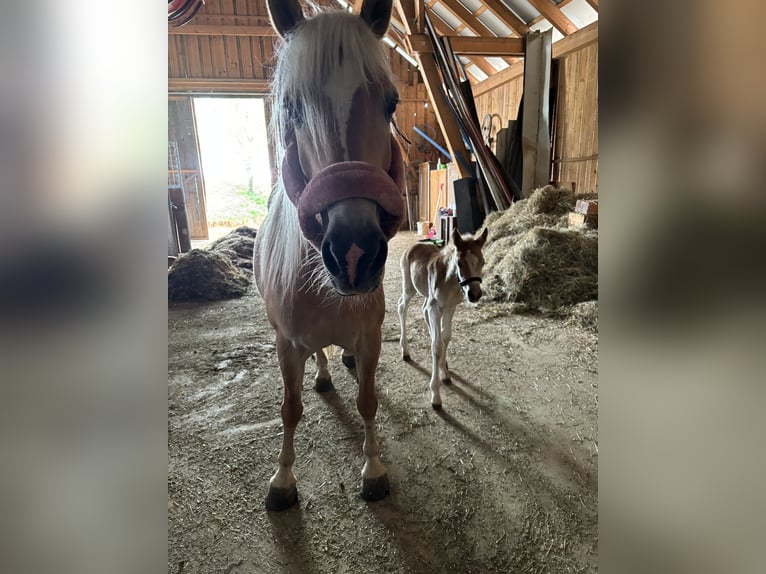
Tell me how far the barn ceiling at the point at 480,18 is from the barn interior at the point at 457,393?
0.18ft

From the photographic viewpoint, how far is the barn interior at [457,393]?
4.61 ft

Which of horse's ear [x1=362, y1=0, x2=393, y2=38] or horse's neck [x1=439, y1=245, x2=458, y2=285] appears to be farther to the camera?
horse's neck [x1=439, y1=245, x2=458, y2=285]

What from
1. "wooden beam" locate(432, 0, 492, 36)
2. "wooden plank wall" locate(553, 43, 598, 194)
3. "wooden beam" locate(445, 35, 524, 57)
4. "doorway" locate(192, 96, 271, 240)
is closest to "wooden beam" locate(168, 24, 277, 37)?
"doorway" locate(192, 96, 271, 240)

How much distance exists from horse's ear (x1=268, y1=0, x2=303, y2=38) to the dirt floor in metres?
1.73

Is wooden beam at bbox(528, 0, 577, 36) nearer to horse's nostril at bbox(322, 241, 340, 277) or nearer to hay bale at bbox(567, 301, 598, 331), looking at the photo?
hay bale at bbox(567, 301, 598, 331)

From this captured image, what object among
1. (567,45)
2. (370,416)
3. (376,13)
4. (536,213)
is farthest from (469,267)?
(567,45)

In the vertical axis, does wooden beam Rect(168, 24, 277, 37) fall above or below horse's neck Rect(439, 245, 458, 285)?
above

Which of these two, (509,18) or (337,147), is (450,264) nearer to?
(337,147)

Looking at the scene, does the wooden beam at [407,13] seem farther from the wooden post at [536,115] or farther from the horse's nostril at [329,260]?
the horse's nostril at [329,260]

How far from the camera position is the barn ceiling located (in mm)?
5559

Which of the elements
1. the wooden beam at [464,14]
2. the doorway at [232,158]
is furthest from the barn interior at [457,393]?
the doorway at [232,158]

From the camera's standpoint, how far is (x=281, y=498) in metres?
1.55
